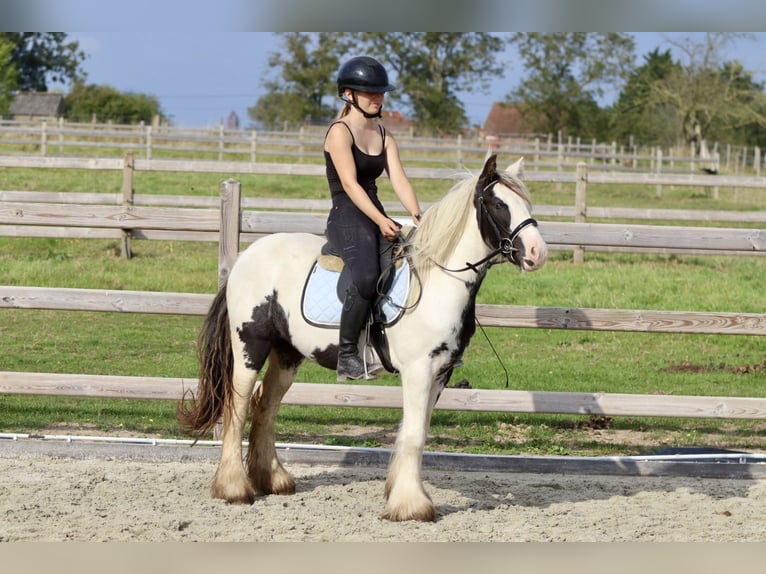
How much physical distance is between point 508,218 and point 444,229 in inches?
15.0

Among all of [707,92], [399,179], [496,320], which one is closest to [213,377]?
[399,179]

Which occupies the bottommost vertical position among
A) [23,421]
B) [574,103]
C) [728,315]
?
[23,421]

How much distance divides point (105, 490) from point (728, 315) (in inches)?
161

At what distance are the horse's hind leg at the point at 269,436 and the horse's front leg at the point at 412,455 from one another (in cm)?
87

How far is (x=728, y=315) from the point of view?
6637 mm

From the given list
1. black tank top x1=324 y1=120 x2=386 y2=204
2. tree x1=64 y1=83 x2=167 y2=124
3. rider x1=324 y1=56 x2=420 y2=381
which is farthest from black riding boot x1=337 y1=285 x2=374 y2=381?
tree x1=64 y1=83 x2=167 y2=124

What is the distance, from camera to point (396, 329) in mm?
5270

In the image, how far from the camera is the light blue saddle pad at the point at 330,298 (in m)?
5.28

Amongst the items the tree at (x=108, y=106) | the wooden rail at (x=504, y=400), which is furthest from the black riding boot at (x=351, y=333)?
the tree at (x=108, y=106)

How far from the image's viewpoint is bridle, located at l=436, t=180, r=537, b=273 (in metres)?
4.96

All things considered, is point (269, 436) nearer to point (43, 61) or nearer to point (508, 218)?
point (508, 218)

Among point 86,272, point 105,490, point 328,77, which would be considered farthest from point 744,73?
point 105,490

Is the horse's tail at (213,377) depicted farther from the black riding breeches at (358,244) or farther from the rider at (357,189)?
the black riding breeches at (358,244)

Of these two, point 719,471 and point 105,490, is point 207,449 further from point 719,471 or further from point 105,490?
point 719,471
